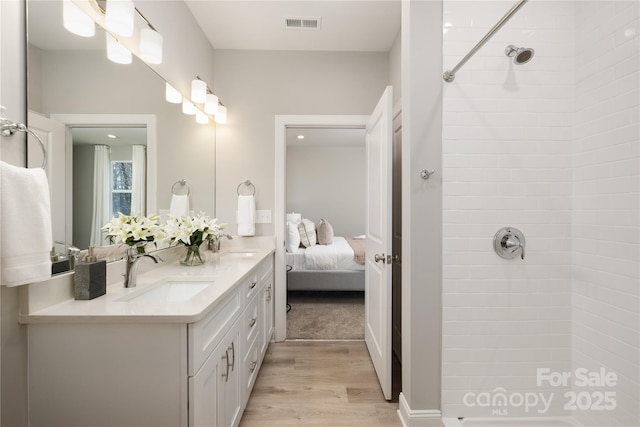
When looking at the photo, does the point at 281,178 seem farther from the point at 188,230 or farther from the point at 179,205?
the point at 188,230

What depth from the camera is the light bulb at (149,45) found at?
1619 millimetres

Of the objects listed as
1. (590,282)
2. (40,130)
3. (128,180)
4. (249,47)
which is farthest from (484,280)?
(249,47)

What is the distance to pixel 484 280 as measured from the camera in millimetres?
1618

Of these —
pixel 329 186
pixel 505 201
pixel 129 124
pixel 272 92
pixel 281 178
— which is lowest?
pixel 505 201

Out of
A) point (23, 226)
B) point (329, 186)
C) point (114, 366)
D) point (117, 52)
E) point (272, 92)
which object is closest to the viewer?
point (23, 226)

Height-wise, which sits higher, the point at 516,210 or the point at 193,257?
the point at 516,210

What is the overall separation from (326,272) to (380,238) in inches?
74.0

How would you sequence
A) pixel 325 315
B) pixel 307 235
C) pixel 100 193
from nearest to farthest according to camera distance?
pixel 100 193 → pixel 325 315 → pixel 307 235

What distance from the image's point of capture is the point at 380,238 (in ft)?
6.40

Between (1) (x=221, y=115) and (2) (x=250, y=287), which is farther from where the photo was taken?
(1) (x=221, y=115)

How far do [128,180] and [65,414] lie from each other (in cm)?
103

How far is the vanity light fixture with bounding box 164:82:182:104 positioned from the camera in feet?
6.34

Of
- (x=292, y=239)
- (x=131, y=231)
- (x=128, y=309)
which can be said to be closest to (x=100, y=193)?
(x=131, y=231)

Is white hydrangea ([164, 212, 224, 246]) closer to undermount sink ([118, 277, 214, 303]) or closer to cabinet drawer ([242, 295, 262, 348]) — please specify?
undermount sink ([118, 277, 214, 303])
